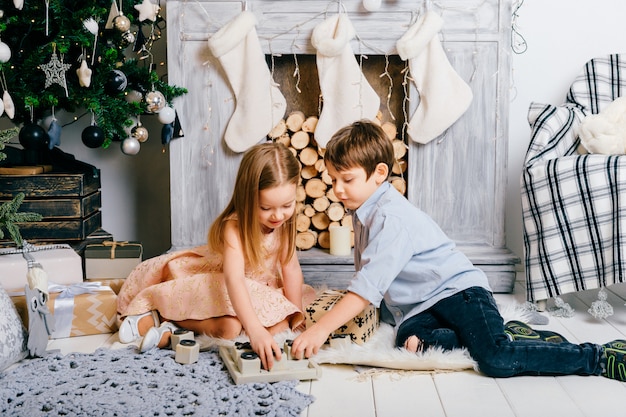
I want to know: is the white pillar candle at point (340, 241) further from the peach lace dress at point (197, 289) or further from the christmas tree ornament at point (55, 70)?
the christmas tree ornament at point (55, 70)

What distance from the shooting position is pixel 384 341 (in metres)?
2.02

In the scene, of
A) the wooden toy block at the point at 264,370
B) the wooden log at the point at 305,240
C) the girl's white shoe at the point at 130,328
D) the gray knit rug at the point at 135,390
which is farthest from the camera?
the wooden log at the point at 305,240

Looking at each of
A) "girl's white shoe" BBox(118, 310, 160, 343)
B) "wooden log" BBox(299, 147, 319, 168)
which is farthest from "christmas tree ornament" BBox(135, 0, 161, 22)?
"girl's white shoe" BBox(118, 310, 160, 343)

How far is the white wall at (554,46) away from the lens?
10.1ft

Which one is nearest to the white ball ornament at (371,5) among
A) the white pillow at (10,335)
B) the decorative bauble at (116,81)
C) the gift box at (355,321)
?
the decorative bauble at (116,81)

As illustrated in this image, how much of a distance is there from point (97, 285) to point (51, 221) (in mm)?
553

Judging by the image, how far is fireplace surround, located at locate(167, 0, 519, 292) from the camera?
273 cm

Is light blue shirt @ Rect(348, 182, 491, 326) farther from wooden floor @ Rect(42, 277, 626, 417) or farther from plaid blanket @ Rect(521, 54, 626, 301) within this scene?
plaid blanket @ Rect(521, 54, 626, 301)

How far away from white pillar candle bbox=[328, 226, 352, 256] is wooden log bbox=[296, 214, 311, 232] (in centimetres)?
15

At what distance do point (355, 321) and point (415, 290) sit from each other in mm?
187

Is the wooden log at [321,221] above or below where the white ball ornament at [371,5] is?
below

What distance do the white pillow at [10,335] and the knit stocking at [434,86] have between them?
1569mm

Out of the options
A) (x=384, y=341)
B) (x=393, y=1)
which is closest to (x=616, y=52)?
(x=393, y=1)

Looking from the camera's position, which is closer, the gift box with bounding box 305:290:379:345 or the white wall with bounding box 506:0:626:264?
the gift box with bounding box 305:290:379:345
